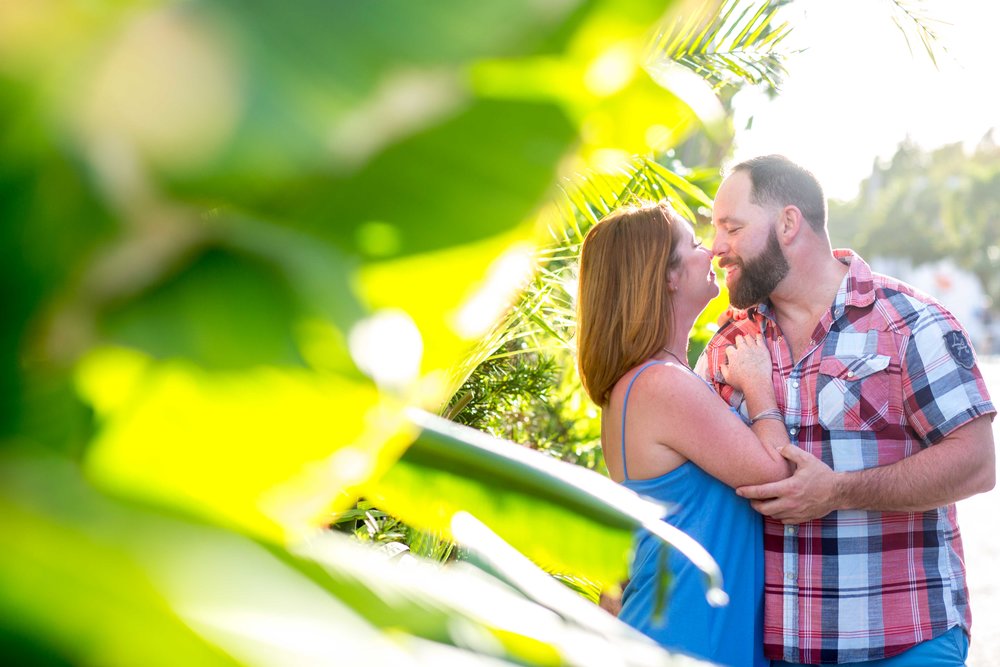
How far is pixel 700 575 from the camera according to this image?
2.22m

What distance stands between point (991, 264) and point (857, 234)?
6.87 meters

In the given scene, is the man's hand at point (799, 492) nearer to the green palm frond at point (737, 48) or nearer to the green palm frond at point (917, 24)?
the green palm frond at point (737, 48)

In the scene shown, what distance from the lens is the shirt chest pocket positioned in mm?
2504

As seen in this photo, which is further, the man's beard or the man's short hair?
the man's short hair

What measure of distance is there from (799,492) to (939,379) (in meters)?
0.53

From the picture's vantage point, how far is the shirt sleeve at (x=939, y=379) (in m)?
2.40

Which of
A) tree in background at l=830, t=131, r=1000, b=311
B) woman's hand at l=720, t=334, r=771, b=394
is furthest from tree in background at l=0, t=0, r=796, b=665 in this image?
tree in background at l=830, t=131, r=1000, b=311

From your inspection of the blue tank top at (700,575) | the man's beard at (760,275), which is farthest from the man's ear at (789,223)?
the blue tank top at (700,575)

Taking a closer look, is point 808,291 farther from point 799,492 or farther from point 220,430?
point 220,430

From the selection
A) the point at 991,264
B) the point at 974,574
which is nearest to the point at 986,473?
the point at 974,574

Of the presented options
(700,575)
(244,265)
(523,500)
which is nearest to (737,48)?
(700,575)

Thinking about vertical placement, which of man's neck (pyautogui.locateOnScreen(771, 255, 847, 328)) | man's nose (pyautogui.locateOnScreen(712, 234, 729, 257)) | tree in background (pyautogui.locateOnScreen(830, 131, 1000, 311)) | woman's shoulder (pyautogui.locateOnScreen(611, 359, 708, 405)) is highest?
tree in background (pyautogui.locateOnScreen(830, 131, 1000, 311))

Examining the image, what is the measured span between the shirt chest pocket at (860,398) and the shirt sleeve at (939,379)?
65 mm

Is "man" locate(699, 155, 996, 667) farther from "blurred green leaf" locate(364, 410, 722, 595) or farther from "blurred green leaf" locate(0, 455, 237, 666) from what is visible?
"blurred green leaf" locate(0, 455, 237, 666)
